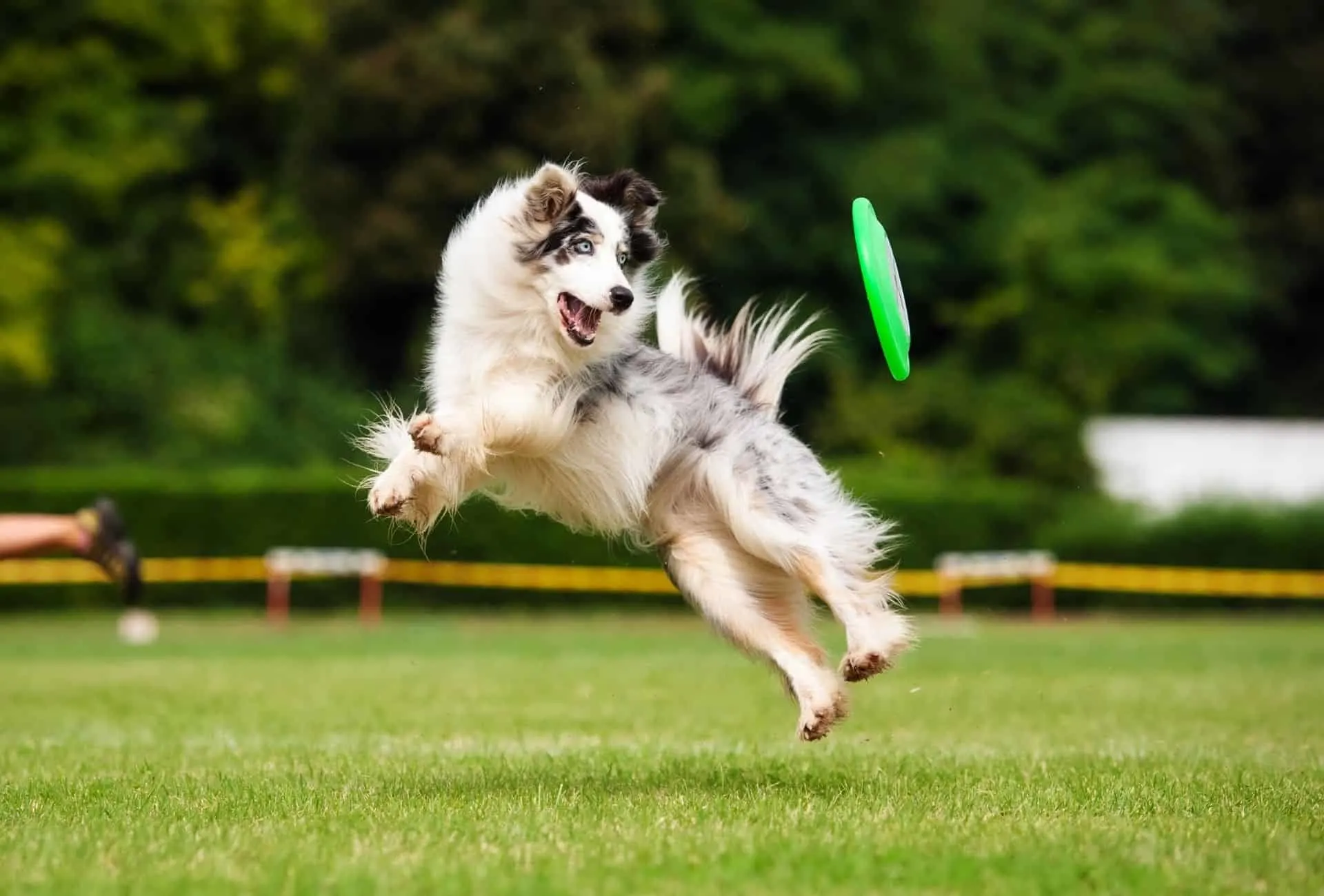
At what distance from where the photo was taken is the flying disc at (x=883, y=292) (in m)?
8.28

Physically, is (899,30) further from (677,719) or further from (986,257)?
(677,719)

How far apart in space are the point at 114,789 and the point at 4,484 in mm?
19613

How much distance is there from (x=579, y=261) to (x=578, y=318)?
9.9 inches

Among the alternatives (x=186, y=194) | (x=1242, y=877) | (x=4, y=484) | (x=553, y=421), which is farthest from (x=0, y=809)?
(x=186, y=194)

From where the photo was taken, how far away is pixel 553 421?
24.2ft

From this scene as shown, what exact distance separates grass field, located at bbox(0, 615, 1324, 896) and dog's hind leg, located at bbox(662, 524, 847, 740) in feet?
1.33

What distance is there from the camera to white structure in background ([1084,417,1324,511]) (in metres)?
33.4

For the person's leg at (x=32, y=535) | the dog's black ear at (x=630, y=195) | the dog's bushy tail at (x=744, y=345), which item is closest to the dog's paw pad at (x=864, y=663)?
the dog's bushy tail at (x=744, y=345)

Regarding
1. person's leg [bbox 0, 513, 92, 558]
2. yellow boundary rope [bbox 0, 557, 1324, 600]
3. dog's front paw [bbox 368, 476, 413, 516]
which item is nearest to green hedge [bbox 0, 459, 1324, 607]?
yellow boundary rope [bbox 0, 557, 1324, 600]

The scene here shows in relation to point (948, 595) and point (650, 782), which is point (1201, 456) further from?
point (650, 782)

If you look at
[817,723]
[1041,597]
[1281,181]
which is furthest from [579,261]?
[1281,181]

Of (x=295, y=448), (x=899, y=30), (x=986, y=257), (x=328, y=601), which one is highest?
(x=899, y=30)

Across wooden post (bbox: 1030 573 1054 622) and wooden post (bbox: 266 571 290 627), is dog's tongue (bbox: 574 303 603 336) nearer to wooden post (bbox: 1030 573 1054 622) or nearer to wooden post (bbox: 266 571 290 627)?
wooden post (bbox: 266 571 290 627)

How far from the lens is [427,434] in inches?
282
